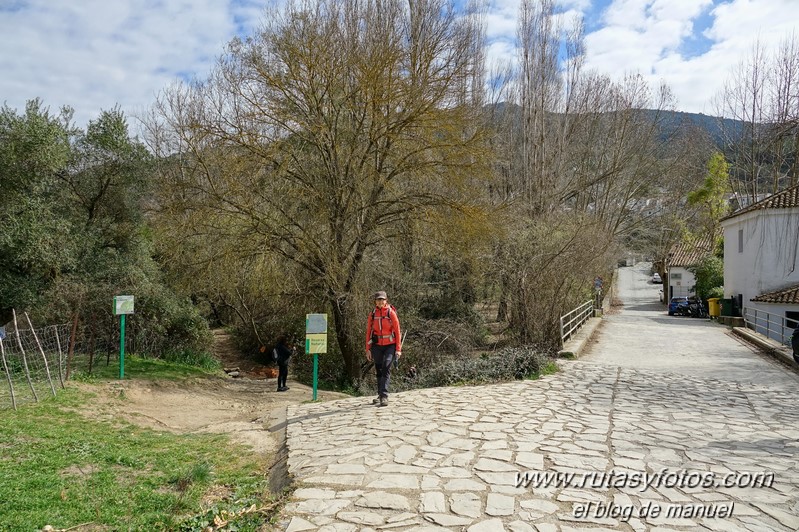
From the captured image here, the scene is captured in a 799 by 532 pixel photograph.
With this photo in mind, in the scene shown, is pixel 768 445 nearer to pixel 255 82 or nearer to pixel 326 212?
pixel 326 212

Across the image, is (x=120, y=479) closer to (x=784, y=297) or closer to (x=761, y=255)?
(x=784, y=297)

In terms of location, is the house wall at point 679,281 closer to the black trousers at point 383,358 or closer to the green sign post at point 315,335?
the green sign post at point 315,335

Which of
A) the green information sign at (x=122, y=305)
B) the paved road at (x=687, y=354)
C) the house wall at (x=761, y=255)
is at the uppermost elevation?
the house wall at (x=761, y=255)

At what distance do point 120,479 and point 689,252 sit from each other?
55756mm

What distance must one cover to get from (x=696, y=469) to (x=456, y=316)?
14.3 meters

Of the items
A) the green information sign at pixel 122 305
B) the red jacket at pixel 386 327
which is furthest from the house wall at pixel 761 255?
the green information sign at pixel 122 305

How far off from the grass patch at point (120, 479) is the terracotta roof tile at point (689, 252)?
49.8 m

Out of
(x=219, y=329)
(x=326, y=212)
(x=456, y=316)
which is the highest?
(x=326, y=212)

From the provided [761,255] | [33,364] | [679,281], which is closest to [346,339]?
[33,364]

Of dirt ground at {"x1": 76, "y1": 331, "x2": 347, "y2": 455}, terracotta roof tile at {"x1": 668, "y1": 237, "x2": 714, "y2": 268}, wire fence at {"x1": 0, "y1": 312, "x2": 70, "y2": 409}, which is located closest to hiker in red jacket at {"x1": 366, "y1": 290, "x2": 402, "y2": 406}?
dirt ground at {"x1": 76, "y1": 331, "x2": 347, "y2": 455}

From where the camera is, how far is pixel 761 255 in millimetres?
27984

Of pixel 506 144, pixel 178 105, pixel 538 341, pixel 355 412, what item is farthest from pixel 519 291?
pixel 506 144

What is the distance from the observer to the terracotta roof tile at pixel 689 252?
4977cm

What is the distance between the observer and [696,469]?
5312 mm
